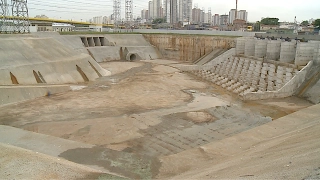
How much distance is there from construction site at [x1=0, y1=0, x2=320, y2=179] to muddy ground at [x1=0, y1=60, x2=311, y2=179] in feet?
0.20

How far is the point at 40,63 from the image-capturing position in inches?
979

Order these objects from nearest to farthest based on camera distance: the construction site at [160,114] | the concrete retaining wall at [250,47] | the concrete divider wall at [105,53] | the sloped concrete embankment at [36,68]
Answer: the construction site at [160,114], the sloped concrete embankment at [36,68], the concrete retaining wall at [250,47], the concrete divider wall at [105,53]

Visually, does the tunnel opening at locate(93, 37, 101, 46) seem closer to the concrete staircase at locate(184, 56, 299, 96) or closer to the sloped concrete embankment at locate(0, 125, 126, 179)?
the concrete staircase at locate(184, 56, 299, 96)

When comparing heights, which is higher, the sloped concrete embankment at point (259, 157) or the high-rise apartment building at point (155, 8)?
the high-rise apartment building at point (155, 8)

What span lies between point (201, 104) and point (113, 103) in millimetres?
6366

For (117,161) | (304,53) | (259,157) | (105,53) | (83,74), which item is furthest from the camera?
(105,53)

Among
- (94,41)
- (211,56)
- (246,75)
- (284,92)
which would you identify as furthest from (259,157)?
(94,41)

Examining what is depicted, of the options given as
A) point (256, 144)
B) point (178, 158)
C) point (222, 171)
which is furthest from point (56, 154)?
point (256, 144)

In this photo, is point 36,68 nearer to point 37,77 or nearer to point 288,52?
point 37,77

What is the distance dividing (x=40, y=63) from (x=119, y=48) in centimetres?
2238

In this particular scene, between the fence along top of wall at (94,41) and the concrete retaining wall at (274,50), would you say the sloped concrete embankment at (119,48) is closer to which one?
the fence along top of wall at (94,41)

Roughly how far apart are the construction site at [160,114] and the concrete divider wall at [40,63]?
96 millimetres

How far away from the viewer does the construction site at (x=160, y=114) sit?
895 cm

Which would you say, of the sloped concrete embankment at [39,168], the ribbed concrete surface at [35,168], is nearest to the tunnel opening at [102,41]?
the sloped concrete embankment at [39,168]
